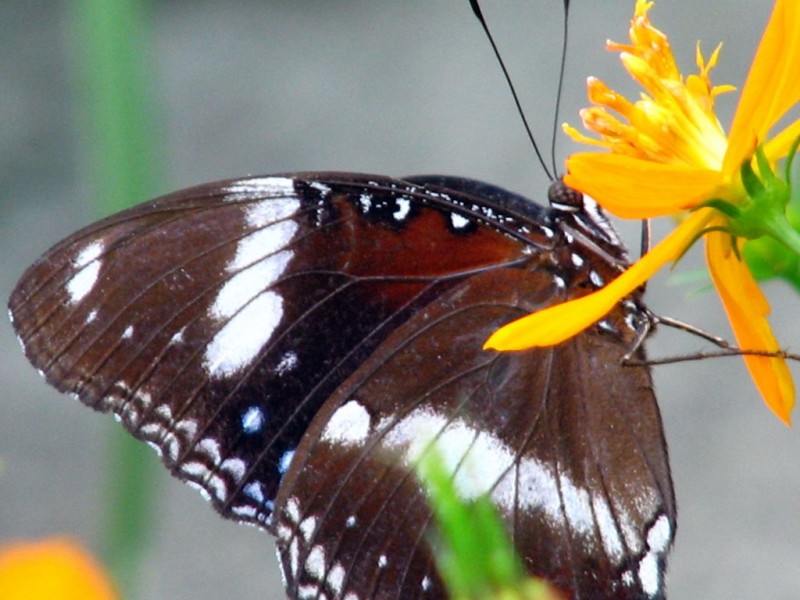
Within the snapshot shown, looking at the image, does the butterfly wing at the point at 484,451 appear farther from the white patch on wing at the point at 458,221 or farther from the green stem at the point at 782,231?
the green stem at the point at 782,231

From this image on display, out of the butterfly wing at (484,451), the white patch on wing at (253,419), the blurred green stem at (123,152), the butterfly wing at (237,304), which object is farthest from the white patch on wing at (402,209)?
the blurred green stem at (123,152)

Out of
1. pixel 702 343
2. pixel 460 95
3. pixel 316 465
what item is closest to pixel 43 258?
pixel 316 465

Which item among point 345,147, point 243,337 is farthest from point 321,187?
point 345,147

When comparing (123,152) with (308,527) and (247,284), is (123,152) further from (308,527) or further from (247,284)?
(308,527)

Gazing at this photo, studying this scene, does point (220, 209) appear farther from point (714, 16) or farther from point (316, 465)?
point (714, 16)

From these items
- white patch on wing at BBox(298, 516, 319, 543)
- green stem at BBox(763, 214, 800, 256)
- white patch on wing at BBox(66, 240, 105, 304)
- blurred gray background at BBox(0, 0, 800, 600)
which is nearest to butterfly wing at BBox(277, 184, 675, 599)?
white patch on wing at BBox(298, 516, 319, 543)

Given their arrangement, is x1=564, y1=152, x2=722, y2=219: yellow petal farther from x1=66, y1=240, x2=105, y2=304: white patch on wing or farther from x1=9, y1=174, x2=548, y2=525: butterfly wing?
x1=66, y1=240, x2=105, y2=304: white patch on wing
